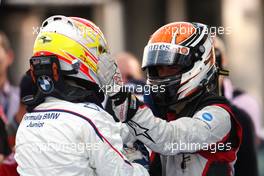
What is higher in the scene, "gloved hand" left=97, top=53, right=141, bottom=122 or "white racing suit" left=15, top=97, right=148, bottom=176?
"gloved hand" left=97, top=53, right=141, bottom=122

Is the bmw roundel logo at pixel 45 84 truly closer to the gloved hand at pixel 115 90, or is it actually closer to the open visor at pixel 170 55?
the gloved hand at pixel 115 90

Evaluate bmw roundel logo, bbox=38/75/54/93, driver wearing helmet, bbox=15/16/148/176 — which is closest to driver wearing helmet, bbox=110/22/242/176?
driver wearing helmet, bbox=15/16/148/176

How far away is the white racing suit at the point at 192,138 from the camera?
3.66 m

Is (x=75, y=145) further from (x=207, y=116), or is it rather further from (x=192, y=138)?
(x=207, y=116)

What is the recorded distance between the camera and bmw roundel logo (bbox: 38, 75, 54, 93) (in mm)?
3451

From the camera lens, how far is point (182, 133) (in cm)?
369

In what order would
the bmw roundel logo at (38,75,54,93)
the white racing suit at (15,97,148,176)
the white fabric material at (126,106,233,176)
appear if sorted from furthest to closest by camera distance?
the white fabric material at (126,106,233,176), the bmw roundel logo at (38,75,54,93), the white racing suit at (15,97,148,176)

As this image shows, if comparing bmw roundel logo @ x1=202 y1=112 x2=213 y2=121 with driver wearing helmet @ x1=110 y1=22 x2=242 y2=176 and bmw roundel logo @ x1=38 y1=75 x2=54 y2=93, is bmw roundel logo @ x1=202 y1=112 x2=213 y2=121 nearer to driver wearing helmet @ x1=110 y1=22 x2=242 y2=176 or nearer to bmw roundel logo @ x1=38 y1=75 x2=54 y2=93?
driver wearing helmet @ x1=110 y1=22 x2=242 y2=176

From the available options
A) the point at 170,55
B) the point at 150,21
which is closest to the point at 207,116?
the point at 170,55

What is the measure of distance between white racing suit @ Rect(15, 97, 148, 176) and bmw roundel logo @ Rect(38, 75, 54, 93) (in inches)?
3.5

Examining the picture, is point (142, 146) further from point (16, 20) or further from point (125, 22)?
point (16, 20)

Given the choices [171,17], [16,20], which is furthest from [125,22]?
[16,20]

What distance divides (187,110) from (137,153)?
40 cm

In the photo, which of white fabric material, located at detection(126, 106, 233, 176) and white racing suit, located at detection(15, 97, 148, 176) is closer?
white racing suit, located at detection(15, 97, 148, 176)
